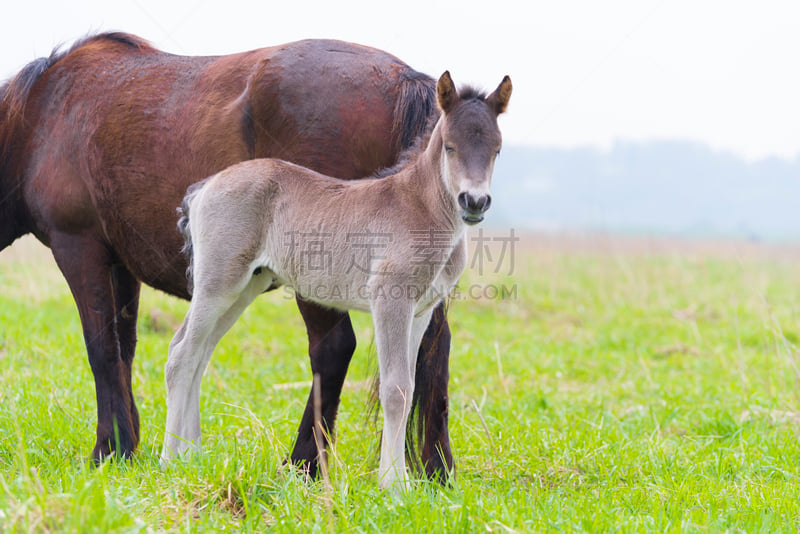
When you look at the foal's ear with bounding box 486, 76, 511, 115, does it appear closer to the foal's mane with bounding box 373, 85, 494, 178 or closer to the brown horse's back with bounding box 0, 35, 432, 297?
the foal's mane with bounding box 373, 85, 494, 178

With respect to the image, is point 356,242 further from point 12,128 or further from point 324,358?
point 12,128

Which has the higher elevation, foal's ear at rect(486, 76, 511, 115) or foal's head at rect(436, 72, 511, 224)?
foal's ear at rect(486, 76, 511, 115)

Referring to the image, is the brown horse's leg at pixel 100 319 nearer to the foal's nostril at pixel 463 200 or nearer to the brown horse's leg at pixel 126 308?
the brown horse's leg at pixel 126 308

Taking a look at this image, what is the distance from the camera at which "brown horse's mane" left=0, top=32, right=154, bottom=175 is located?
4.73 metres

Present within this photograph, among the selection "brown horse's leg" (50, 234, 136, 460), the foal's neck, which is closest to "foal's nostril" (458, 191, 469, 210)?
the foal's neck

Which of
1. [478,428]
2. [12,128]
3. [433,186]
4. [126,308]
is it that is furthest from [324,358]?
[12,128]

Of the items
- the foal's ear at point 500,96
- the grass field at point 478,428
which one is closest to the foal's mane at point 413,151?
the foal's ear at point 500,96

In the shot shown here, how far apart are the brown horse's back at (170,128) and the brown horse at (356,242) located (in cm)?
26

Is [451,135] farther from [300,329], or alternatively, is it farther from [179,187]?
[300,329]

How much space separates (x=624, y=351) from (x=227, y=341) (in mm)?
4609

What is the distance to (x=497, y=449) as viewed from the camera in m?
4.64

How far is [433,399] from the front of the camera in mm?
4168

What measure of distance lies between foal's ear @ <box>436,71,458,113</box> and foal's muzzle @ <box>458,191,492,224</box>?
1.65 ft

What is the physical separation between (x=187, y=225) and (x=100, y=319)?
2.98ft
